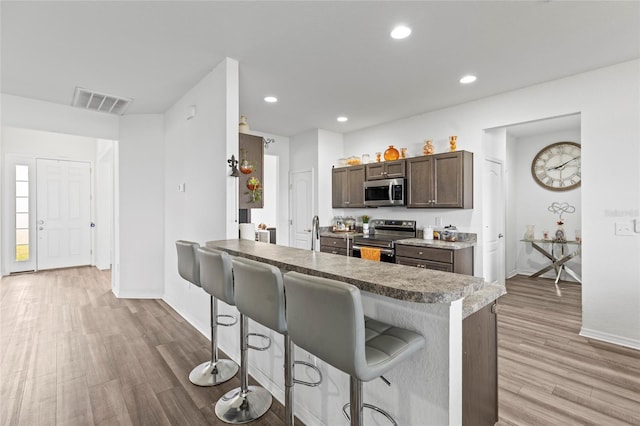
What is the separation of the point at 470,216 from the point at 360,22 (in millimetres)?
2949

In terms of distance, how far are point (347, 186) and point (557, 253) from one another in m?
3.98

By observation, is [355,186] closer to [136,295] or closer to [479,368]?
[136,295]

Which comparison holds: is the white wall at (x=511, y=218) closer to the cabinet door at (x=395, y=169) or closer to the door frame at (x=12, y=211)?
the cabinet door at (x=395, y=169)

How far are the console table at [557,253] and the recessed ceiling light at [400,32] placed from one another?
4.68m

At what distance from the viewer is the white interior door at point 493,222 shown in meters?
4.22

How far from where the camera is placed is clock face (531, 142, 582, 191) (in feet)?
17.5

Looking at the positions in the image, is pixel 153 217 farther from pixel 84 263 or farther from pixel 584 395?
pixel 584 395

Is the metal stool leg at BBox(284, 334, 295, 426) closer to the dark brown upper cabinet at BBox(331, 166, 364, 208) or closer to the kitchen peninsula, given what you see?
the kitchen peninsula

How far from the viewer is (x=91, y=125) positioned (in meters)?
4.34

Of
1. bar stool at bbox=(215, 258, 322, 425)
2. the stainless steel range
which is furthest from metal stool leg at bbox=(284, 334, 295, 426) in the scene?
the stainless steel range

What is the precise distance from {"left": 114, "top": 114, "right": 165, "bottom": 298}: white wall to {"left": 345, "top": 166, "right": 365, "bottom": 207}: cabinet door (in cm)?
297

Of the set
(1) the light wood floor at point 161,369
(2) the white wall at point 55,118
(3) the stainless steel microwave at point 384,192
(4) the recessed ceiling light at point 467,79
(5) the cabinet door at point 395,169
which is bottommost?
(1) the light wood floor at point 161,369

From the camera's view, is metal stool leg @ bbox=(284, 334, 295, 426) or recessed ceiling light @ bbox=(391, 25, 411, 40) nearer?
metal stool leg @ bbox=(284, 334, 295, 426)

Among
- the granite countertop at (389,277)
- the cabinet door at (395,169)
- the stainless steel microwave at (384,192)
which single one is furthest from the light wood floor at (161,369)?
the cabinet door at (395,169)
